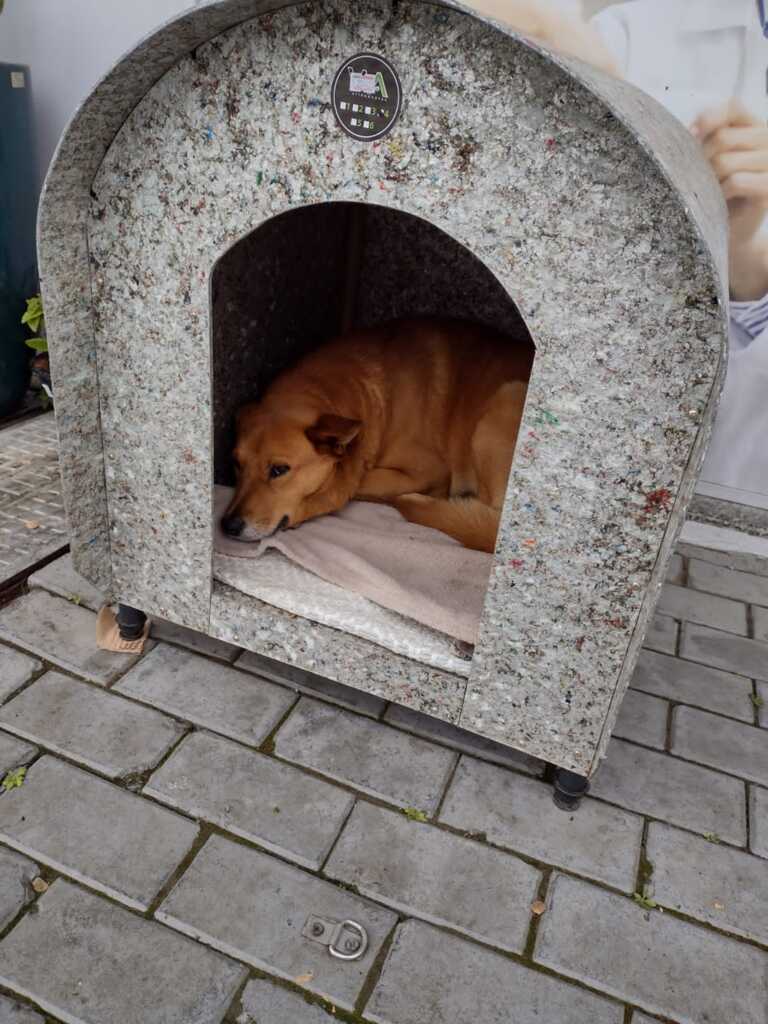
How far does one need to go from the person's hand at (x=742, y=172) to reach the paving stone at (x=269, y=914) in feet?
10.4

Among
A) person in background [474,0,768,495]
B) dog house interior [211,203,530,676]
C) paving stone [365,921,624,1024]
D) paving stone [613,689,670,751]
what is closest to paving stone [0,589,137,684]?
dog house interior [211,203,530,676]

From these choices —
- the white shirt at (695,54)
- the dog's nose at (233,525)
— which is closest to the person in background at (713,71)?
the white shirt at (695,54)

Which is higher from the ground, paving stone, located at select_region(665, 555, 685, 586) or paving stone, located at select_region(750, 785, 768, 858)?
paving stone, located at select_region(665, 555, 685, 586)

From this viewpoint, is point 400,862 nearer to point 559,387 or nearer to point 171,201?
point 559,387

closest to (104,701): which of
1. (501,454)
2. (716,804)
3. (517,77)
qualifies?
(501,454)

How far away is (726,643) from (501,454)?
A: 4.00 feet

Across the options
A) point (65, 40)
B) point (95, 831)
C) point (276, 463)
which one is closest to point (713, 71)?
point (276, 463)

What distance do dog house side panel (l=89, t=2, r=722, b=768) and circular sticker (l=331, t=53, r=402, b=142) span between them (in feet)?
0.08

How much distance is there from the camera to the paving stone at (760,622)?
10.8 ft

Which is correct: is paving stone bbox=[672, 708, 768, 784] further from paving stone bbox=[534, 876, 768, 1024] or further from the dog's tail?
the dog's tail

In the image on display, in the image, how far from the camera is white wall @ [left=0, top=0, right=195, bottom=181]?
398 cm

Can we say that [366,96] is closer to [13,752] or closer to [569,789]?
[569,789]

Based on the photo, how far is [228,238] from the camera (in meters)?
2.00

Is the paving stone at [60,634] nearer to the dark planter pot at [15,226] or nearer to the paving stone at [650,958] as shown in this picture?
the paving stone at [650,958]
